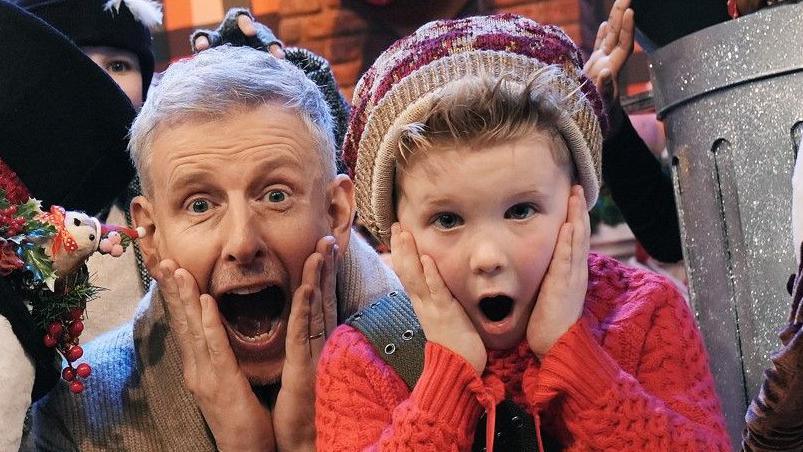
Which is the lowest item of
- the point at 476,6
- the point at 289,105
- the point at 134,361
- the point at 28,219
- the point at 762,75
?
the point at 476,6

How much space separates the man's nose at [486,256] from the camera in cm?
135

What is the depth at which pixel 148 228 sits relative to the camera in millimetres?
1852

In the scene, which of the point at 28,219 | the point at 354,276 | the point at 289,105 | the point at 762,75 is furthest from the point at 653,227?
the point at 28,219

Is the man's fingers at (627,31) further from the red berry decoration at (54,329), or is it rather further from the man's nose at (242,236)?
the red berry decoration at (54,329)

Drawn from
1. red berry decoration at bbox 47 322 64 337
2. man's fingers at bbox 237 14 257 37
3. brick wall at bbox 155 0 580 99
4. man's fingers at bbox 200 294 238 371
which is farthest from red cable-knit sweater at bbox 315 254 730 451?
brick wall at bbox 155 0 580 99

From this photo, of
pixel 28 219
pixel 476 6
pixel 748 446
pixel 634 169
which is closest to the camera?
pixel 748 446

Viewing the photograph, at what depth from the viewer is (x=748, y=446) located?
123 centimetres

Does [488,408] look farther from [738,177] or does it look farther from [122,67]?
[122,67]

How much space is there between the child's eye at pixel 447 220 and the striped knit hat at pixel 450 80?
10cm

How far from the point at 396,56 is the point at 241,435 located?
0.66 meters

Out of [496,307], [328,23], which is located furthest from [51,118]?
[328,23]

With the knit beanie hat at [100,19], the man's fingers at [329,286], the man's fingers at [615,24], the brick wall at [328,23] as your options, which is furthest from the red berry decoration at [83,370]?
the brick wall at [328,23]

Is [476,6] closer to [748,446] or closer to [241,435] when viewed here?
[241,435]

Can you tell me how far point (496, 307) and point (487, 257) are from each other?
119 mm
